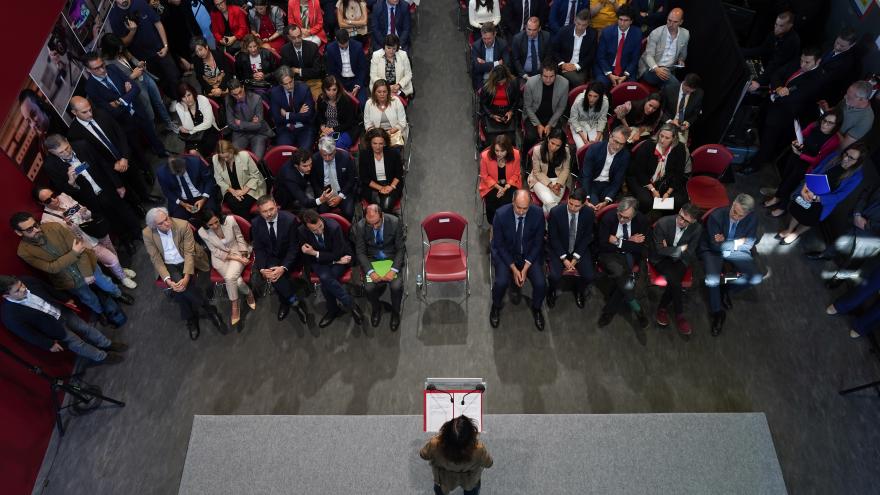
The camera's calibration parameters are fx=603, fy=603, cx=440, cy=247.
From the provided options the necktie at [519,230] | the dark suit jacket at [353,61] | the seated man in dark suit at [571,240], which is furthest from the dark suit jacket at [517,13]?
the necktie at [519,230]

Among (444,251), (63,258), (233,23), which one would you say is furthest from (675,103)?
(63,258)

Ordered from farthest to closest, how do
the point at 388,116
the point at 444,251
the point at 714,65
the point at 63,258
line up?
the point at 714,65 → the point at 388,116 → the point at 444,251 → the point at 63,258

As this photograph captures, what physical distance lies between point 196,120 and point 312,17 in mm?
2116

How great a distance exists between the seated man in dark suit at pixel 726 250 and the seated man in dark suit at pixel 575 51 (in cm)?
256

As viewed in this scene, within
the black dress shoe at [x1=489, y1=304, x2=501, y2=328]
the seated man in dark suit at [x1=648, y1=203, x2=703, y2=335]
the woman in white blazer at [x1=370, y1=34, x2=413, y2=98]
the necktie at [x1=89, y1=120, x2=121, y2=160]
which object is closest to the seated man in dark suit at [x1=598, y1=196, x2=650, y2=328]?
the seated man in dark suit at [x1=648, y1=203, x2=703, y2=335]

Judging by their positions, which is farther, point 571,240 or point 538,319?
point 538,319

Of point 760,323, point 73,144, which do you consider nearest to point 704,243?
point 760,323

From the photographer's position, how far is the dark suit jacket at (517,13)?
7.68 metres

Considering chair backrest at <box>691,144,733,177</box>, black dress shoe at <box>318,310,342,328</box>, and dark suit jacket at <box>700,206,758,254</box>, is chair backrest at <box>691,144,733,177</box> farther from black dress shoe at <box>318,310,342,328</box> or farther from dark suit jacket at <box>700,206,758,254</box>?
black dress shoe at <box>318,310,342,328</box>

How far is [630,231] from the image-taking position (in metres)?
5.61

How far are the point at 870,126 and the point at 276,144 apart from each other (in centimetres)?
611

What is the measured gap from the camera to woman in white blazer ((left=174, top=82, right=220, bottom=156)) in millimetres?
6586

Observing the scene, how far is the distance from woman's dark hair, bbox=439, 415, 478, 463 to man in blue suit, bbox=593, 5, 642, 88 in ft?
16.6

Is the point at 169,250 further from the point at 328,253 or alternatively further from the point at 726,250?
the point at 726,250
